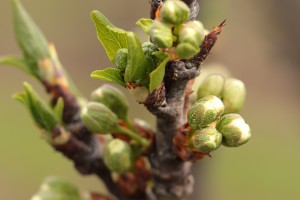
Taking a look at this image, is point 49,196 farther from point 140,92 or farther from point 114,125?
point 140,92

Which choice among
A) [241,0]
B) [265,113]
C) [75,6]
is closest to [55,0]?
[75,6]

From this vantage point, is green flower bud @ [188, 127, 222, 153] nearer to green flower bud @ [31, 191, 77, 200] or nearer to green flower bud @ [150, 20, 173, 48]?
green flower bud @ [150, 20, 173, 48]

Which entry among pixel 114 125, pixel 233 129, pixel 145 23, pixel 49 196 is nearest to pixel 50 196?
pixel 49 196

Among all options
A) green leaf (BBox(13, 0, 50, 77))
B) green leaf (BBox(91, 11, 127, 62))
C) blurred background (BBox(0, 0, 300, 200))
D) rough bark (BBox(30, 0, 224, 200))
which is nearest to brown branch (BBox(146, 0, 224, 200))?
rough bark (BBox(30, 0, 224, 200))

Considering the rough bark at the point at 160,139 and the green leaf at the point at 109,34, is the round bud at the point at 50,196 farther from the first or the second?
the green leaf at the point at 109,34

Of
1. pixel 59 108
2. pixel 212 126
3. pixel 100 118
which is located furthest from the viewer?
pixel 59 108
